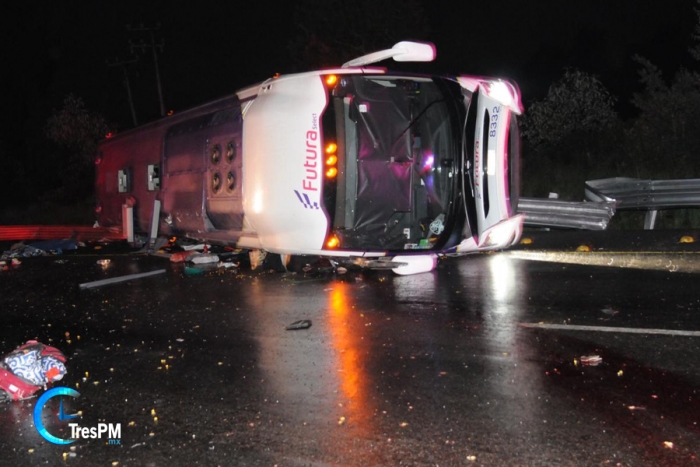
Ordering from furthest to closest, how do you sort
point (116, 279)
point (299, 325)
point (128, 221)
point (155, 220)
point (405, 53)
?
point (128, 221) < point (155, 220) < point (116, 279) < point (405, 53) < point (299, 325)

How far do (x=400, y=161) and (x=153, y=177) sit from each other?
520 centimetres

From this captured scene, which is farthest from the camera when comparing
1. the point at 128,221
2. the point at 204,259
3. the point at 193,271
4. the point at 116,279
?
the point at 128,221

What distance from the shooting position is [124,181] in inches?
498

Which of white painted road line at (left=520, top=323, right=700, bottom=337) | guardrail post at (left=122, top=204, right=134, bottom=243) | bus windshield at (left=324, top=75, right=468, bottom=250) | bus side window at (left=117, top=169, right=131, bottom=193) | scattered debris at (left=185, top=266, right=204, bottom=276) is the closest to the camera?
white painted road line at (left=520, top=323, right=700, bottom=337)

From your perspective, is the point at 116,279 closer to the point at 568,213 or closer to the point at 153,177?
the point at 153,177

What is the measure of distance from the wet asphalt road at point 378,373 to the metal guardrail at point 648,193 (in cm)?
295

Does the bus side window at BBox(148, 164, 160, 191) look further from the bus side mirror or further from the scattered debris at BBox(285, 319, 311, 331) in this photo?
the scattered debris at BBox(285, 319, 311, 331)

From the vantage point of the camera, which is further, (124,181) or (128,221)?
(124,181)

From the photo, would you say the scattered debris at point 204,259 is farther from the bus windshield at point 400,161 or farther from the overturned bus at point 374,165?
the bus windshield at point 400,161

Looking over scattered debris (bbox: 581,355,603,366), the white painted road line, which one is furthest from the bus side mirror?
scattered debris (bbox: 581,355,603,366)

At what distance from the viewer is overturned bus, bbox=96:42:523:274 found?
23.3 ft

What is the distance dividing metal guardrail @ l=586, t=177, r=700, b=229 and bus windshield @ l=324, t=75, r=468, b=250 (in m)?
4.10

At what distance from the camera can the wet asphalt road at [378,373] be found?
377 cm

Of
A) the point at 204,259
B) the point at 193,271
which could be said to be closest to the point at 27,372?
the point at 193,271
